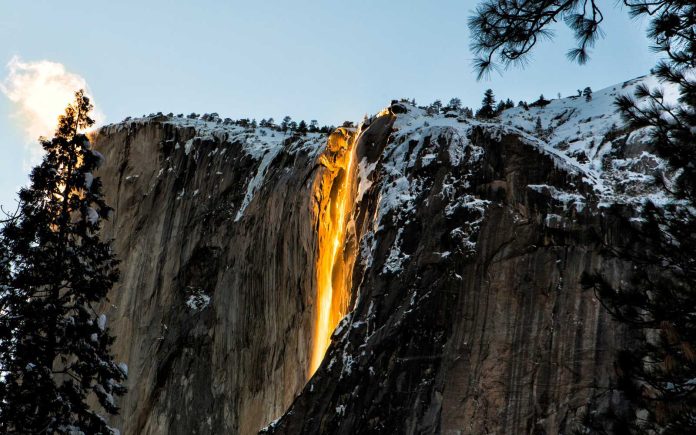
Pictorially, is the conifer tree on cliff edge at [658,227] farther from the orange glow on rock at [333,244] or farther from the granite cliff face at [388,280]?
the orange glow on rock at [333,244]

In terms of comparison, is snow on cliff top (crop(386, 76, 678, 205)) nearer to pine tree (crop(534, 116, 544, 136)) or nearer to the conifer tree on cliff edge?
pine tree (crop(534, 116, 544, 136))

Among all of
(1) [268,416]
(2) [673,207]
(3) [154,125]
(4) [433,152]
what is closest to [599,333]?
(4) [433,152]

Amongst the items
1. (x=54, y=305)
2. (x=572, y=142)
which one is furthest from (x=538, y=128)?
(x=54, y=305)

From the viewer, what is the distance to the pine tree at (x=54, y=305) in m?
15.2

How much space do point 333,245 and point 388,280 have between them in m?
6.57

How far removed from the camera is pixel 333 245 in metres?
27.0

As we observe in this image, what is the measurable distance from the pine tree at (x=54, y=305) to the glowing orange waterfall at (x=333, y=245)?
7907 millimetres

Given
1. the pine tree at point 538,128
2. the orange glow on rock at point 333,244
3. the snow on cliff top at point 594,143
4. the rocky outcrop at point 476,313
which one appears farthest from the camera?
the pine tree at point 538,128

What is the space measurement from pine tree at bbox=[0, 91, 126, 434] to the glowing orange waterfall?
791 centimetres

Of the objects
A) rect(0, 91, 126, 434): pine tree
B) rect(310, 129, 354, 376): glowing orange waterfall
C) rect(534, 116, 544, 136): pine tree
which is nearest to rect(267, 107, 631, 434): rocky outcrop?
rect(310, 129, 354, 376): glowing orange waterfall

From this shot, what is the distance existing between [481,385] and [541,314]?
221cm

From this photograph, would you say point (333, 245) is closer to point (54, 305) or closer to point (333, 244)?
point (333, 244)

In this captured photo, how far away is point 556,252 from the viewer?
19.9 meters

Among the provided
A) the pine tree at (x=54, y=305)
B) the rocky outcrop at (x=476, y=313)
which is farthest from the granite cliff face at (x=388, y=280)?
the pine tree at (x=54, y=305)
